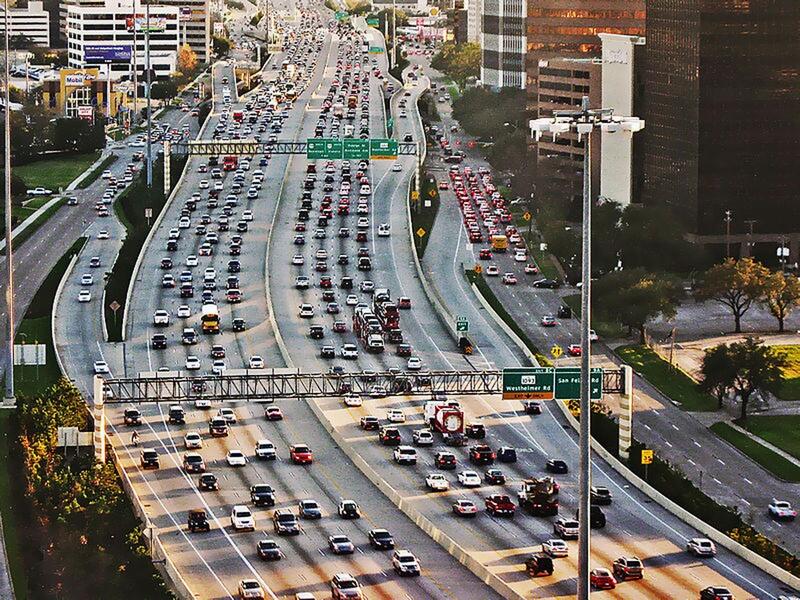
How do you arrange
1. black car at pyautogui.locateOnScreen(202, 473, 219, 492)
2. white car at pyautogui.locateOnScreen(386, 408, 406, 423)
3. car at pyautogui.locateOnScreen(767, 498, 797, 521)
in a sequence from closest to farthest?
1. black car at pyautogui.locateOnScreen(202, 473, 219, 492)
2. car at pyautogui.locateOnScreen(767, 498, 797, 521)
3. white car at pyautogui.locateOnScreen(386, 408, 406, 423)

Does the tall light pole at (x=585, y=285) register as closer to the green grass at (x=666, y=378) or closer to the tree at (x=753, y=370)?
the tree at (x=753, y=370)

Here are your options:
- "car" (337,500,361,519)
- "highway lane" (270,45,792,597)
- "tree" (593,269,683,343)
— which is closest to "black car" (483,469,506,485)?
"highway lane" (270,45,792,597)

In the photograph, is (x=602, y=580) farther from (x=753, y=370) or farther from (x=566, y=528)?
(x=753, y=370)

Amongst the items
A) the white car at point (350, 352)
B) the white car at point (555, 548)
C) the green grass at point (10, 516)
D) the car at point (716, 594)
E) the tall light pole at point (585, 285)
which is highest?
the tall light pole at point (585, 285)

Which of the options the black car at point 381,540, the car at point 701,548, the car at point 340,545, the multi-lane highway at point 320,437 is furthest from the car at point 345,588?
the car at point 701,548

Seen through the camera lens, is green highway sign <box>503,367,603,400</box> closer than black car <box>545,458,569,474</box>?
Yes

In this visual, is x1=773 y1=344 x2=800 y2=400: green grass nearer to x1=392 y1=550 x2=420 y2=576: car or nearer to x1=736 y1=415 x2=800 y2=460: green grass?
x1=736 y1=415 x2=800 y2=460: green grass
